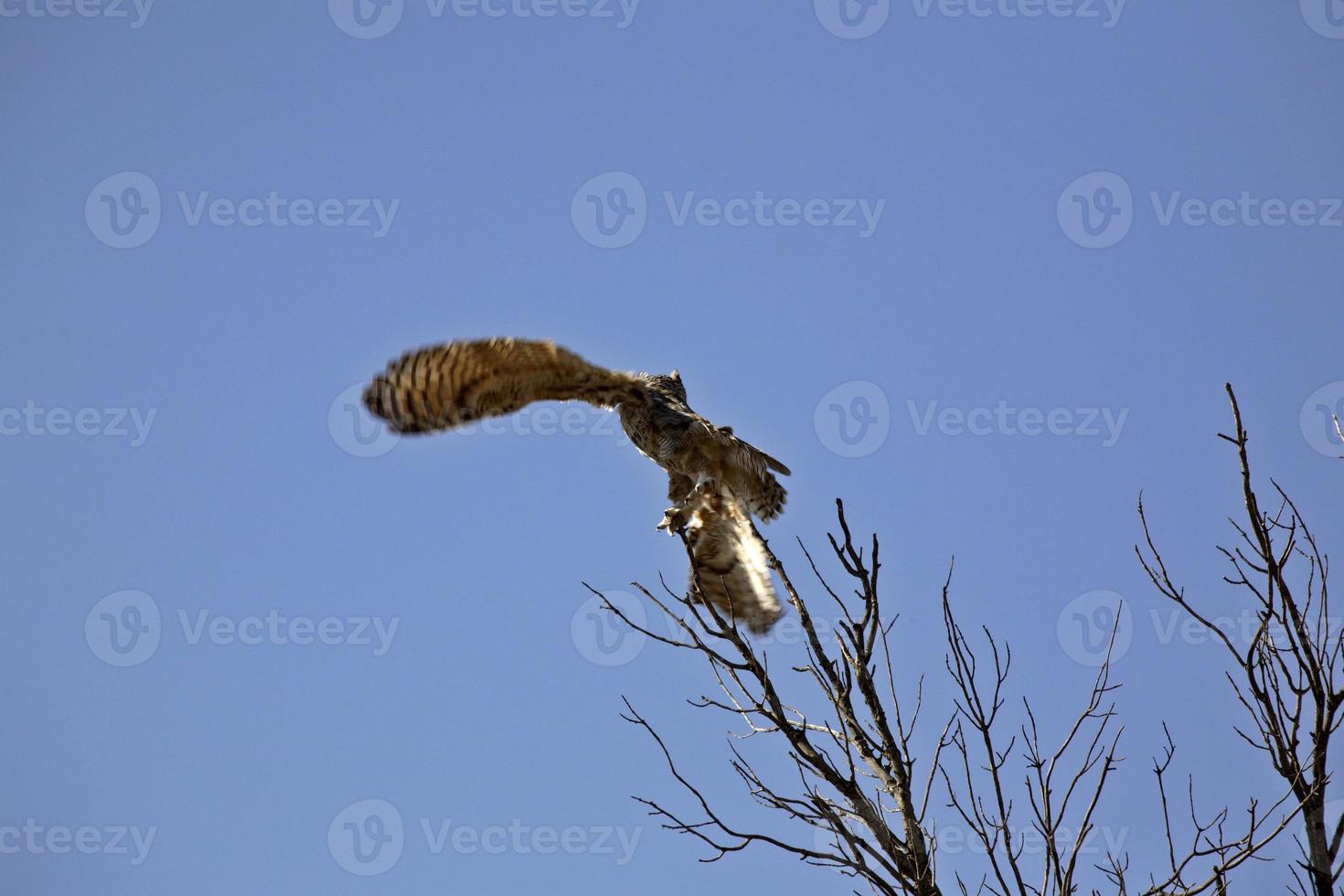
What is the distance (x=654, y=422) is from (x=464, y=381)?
1404mm

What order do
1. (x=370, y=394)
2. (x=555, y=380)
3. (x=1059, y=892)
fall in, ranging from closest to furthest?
1. (x=1059, y=892)
2. (x=370, y=394)
3. (x=555, y=380)

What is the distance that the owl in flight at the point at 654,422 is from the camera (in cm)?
603

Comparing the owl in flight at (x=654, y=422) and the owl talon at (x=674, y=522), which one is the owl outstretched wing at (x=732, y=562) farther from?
the owl talon at (x=674, y=522)

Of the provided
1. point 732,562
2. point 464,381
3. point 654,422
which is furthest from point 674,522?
point 464,381

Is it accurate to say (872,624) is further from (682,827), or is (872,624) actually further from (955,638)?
(682,827)

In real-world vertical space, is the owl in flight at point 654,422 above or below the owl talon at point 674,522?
above

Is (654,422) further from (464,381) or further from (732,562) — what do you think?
(464,381)

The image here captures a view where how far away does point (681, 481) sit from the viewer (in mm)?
7242

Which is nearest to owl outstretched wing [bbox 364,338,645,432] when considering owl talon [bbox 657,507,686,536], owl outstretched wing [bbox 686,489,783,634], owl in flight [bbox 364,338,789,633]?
owl in flight [bbox 364,338,789,633]

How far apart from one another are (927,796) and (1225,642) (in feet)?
4.76

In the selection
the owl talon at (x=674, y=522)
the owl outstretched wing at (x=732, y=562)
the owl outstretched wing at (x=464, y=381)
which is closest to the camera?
the owl outstretched wing at (x=464, y=381)

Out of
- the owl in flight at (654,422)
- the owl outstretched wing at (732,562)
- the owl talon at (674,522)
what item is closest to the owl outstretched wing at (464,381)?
the owl in flight at (654,422)

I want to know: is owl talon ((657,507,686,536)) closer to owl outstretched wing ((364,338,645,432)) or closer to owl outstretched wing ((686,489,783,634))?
owl outstretched wing ((686,489,783,634))

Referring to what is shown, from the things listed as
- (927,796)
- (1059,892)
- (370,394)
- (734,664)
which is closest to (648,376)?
(370,394)
